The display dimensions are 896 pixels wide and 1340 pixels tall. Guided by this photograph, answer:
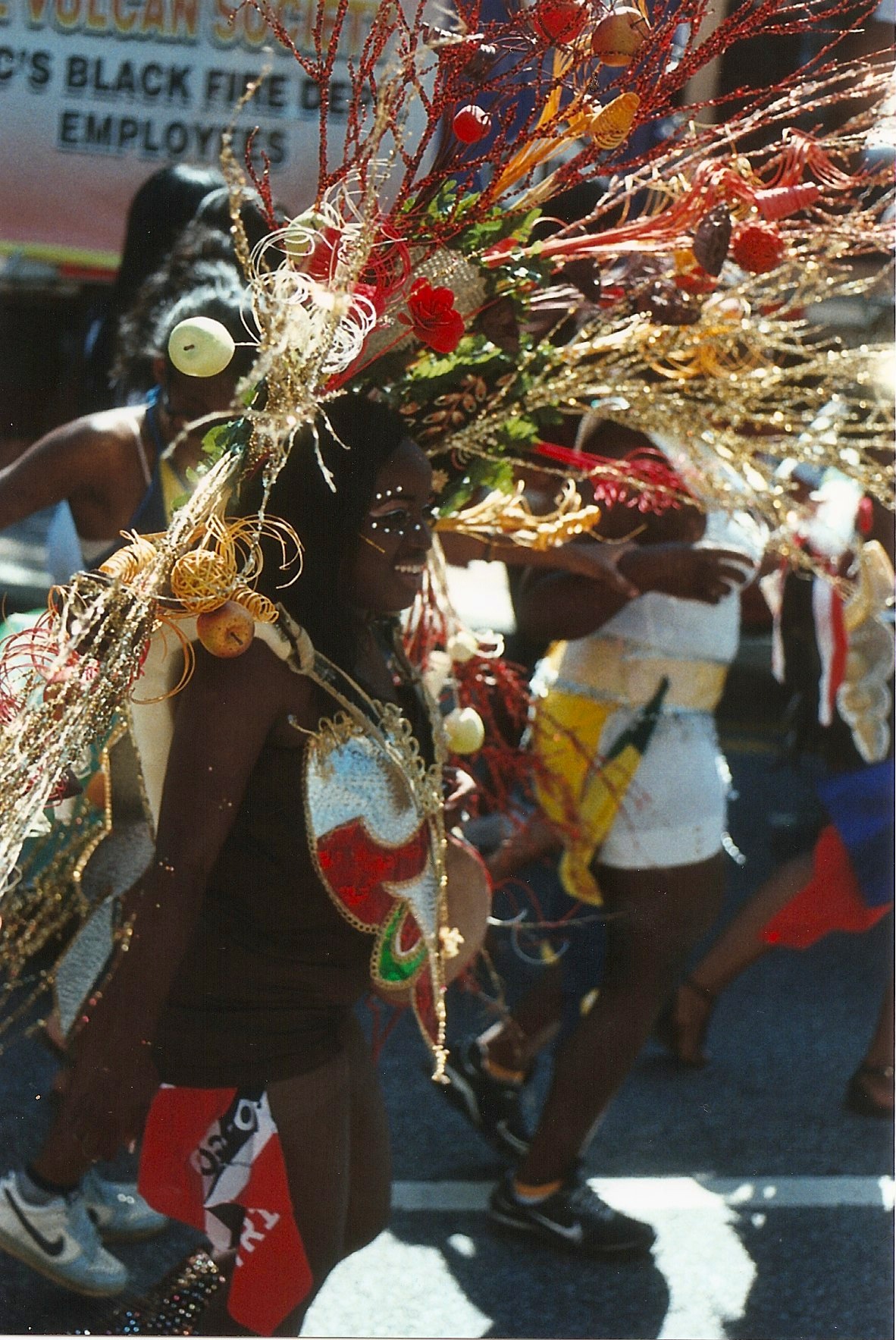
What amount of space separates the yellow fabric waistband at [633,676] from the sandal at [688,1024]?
896 mm

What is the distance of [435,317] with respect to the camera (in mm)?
1789

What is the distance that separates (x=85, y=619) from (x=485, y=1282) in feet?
5.40

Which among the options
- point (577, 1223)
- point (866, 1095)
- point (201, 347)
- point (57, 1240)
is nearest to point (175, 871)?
point (201, 347)

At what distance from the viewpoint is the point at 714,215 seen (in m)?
1.93

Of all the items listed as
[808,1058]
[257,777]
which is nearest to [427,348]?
[257,777]

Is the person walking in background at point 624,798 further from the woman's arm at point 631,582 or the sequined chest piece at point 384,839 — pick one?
the sequined chest piece at point 384,839

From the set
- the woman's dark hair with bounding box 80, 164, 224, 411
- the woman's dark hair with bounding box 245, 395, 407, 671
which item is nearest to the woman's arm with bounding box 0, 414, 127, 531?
the woman's dark hair with bounding box 80, 164, 224, 411

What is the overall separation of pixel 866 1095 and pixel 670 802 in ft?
3.37

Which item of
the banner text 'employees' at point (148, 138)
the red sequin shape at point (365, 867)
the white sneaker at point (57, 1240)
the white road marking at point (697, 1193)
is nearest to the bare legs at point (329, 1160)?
the red sequin shape at point (365, 867)

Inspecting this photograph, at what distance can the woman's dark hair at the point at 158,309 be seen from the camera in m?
2.71

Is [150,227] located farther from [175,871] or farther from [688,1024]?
[688,1024]

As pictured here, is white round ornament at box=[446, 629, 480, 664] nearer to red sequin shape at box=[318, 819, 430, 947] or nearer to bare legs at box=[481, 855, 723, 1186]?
red sequin shape at box=[318, 819, 430, 947]

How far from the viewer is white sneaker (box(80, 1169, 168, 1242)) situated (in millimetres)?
2740

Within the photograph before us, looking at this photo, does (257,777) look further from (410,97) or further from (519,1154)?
(519,1154)
